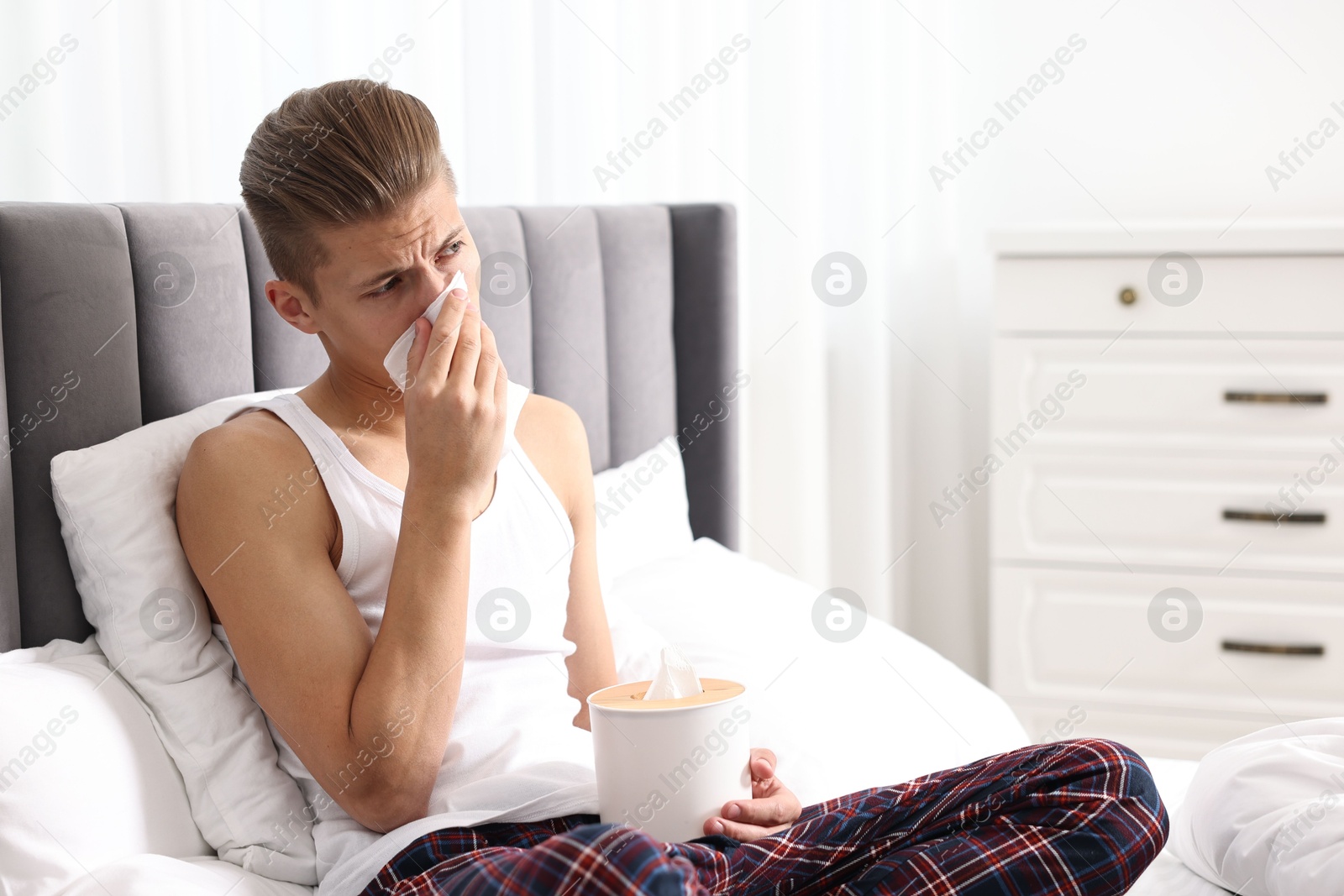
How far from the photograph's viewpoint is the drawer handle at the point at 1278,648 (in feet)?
6.10

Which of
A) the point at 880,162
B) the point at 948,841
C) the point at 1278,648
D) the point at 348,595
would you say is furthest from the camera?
the point at 880,162

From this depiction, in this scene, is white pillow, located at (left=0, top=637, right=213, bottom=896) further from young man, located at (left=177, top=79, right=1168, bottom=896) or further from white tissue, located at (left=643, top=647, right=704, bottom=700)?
white tissue, located at (left=643, top=647, right=704, bottom=700)

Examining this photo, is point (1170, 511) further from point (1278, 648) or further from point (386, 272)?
point (386, 272)

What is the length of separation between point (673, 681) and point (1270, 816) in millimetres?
498

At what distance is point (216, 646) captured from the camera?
985 millimetres

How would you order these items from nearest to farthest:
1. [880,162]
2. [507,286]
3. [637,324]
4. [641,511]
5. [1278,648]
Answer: [507,286], [641,511], [637,324], [1278,648], [880,162]

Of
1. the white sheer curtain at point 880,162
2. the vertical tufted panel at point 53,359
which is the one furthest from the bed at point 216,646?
the white sheer curtain at point 880,162

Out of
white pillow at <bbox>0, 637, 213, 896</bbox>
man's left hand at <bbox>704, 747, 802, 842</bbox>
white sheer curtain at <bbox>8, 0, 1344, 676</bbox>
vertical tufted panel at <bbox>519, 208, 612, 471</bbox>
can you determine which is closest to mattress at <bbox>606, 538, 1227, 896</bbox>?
man's left hand at <bbox>704, 747, 802, 842</bbox>

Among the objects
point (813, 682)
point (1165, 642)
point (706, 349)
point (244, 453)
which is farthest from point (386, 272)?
point (1165, 642)

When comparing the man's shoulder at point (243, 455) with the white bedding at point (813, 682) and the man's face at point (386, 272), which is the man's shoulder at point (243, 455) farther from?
the white bedding at point (813, 682)

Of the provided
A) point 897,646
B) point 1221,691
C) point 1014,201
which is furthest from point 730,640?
point 1014,201

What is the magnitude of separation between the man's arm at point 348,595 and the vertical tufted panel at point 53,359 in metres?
0.12

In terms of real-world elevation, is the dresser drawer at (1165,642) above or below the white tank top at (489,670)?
below

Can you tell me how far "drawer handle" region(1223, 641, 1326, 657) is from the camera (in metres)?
1.86
